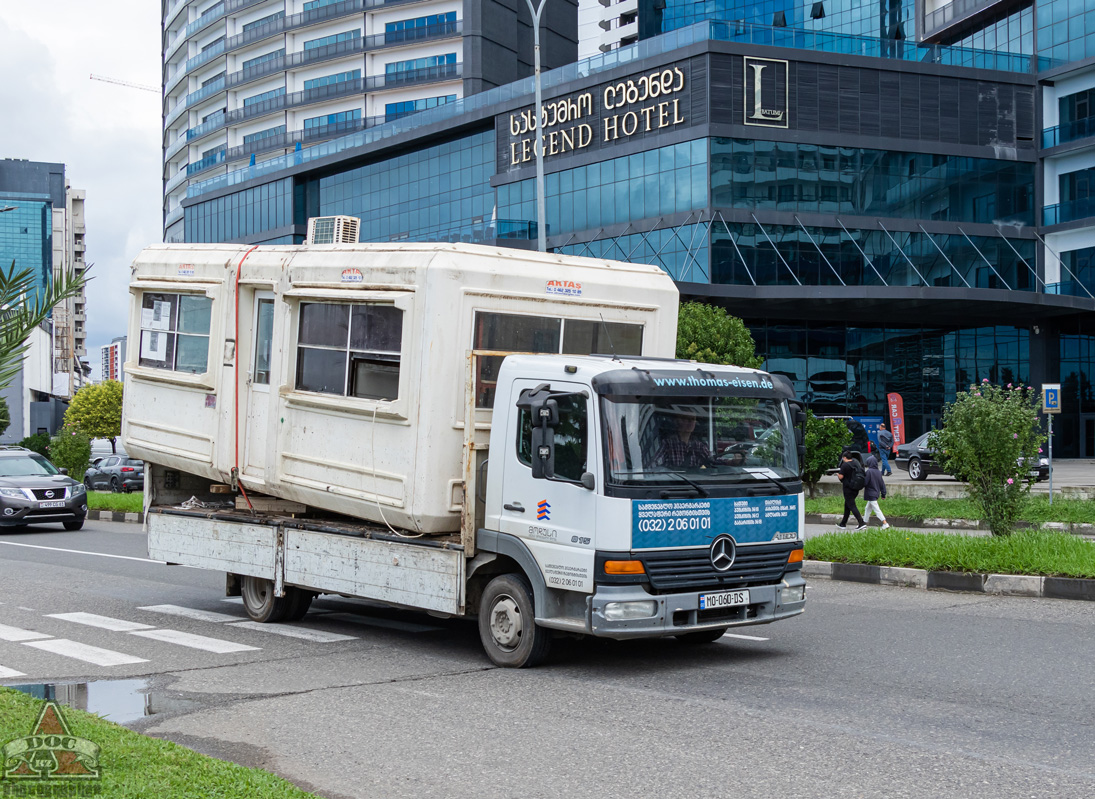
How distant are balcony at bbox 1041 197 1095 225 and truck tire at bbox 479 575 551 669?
1864 inches

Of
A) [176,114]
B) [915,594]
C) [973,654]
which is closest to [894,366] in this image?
[915,594]

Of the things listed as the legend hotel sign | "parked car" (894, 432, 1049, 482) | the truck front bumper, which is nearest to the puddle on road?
the truck front bumper

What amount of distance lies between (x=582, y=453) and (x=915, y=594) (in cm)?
639

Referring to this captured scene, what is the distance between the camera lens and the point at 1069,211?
164 ft

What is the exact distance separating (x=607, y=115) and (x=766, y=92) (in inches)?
274

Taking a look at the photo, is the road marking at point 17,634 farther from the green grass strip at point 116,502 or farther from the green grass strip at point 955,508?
the green grass strip at point 116,502

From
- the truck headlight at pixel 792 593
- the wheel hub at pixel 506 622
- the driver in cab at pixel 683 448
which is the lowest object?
the wheel hub at pixel 506 622

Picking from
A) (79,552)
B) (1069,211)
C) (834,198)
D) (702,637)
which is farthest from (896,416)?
(702,637)

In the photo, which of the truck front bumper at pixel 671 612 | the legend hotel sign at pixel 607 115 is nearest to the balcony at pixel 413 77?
the legend hotel sign at pixel 607 115

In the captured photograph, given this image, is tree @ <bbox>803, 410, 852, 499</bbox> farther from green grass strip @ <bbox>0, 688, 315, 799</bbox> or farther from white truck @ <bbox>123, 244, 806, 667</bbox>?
green grass strip @ <bbox>0, 688, 315, 799</bbox>

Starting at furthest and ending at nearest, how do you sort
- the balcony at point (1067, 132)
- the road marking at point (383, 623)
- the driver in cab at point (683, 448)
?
the balcony at point (1067, 132), the road marking at point (383, 623), the driver in cab at point (683, 448)

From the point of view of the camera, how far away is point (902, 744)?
20.5ft

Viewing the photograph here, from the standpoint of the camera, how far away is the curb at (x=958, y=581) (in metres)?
12.2

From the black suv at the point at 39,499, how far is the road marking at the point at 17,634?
13760 mm
